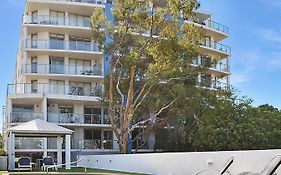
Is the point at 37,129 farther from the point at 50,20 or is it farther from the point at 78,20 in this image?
the point at 78,20

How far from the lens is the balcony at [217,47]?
53.7m

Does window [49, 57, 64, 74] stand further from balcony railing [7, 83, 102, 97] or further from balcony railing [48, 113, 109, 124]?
balcony railing [48, 113, 109, 124]

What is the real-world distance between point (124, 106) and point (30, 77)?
45.2ft

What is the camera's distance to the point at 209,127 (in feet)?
109

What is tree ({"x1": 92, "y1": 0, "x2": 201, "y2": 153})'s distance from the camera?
3098cm

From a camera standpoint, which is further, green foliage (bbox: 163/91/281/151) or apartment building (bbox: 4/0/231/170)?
apartment building (bbox: 4/0/231/170)

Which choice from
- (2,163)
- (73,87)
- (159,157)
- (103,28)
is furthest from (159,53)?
(73,87)

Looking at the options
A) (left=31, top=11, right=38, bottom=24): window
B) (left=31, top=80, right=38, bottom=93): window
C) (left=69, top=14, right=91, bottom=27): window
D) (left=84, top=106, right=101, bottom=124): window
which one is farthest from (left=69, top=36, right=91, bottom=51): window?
(left=84, top=106, right=101, bottom=124): window

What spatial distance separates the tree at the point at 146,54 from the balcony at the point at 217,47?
1792 cm

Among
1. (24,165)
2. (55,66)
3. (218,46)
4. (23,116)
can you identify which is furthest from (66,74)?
(218,46)

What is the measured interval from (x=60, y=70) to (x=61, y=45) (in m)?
2.66

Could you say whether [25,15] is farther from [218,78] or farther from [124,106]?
[218,78]

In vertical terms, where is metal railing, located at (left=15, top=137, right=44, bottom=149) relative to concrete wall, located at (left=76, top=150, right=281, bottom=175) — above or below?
below

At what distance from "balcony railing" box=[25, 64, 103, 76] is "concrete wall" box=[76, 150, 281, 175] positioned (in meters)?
17.5
